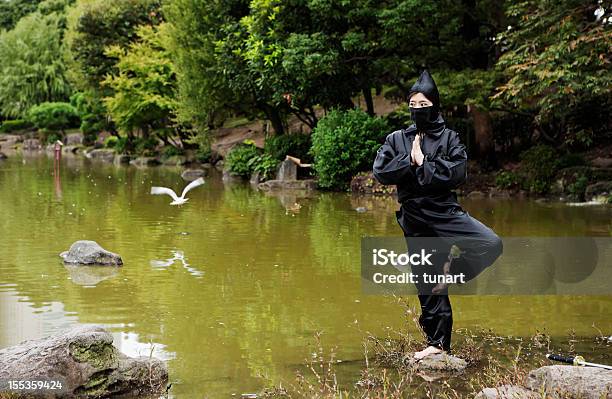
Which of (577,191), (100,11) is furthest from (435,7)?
(100,11)

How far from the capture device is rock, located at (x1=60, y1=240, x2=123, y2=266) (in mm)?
9922

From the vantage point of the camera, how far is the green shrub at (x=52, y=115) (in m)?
49.2

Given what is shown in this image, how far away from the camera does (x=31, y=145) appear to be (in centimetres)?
4969

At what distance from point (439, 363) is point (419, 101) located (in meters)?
1.80

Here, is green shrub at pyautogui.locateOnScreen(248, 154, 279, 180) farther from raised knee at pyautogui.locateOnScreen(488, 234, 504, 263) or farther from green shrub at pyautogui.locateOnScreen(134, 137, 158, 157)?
raised knee at pyautogui.locateOnScreen(488, 234, 504, 263)

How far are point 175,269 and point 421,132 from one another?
4955 mm

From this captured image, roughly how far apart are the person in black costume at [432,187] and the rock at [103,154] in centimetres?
3464

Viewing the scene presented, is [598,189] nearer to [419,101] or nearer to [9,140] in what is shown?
[419,101]

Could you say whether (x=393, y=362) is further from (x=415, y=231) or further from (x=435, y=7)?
(x=435, y=7)

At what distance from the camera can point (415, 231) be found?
223 inches

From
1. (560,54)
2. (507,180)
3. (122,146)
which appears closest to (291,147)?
(507,180)

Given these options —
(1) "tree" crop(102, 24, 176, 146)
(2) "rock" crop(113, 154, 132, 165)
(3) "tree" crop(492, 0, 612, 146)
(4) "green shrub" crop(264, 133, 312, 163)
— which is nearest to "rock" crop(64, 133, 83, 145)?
(2) "rock" crop(113, 154, 132, 165)

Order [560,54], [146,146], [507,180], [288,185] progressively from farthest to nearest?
1. [146,146]
2. [288,185]
3. [507,180]
4. [560,54]

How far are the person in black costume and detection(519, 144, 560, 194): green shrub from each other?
1322 cm
